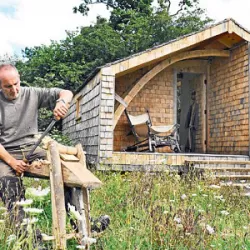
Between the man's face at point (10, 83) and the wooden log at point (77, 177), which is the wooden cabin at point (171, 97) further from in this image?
the wooden log at point (77, 177)

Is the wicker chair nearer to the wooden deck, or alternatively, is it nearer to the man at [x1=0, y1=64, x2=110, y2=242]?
the wooden deck

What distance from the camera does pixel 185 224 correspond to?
3.12 meters

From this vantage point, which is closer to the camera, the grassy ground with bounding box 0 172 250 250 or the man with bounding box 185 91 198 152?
the grassy ground with bounding box 0 172 250 250

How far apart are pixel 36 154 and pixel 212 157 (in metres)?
6.39

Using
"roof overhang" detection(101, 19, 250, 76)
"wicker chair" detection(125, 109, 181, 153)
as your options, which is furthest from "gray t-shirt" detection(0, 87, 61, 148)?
"wicker chair" detection(125, 109, 181, 153)

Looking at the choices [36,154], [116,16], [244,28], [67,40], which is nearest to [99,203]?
[36,154]

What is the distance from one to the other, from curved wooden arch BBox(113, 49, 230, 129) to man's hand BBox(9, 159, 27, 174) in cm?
625

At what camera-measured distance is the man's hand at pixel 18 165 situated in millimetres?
3424

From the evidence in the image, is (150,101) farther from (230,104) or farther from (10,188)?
(10,188)

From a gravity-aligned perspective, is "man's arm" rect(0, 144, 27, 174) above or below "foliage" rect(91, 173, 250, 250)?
above

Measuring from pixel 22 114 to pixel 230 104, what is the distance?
829 cm

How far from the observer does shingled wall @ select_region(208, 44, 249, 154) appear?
10508 millimetres

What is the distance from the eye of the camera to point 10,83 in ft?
11.7

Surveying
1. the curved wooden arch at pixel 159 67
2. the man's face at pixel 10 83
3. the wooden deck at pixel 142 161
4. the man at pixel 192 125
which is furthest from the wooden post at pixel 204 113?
the man's face at pixel 10 83
